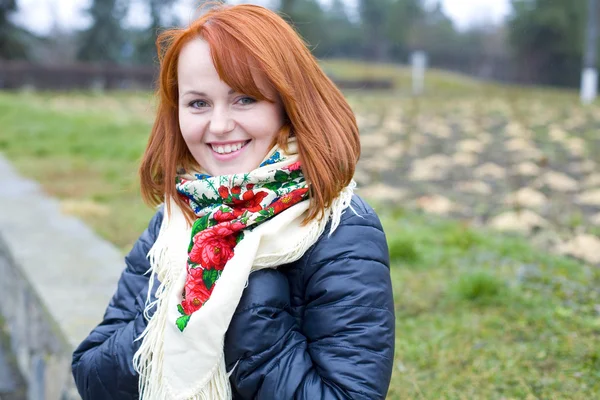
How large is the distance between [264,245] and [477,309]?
5.58ft

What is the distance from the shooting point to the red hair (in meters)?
1.25

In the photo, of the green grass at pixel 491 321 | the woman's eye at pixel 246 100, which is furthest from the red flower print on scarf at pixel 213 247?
the green grass at pixel 491 321

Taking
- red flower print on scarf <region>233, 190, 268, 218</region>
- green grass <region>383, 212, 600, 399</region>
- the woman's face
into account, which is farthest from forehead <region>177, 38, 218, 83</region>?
green grass <region>383, 212, 600, 399</region>

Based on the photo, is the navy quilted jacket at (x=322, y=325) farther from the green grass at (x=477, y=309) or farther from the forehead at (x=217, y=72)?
the green grass at (x=477, y=309)

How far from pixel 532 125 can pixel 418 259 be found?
6144mm

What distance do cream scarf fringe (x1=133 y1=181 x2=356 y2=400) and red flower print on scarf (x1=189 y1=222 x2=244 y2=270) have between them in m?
0.05

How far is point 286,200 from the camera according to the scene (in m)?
1.29

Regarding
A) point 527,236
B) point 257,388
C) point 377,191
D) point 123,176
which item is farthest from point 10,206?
point 257,388

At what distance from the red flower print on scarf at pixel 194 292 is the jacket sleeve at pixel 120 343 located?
192mm

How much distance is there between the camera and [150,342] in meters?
1.36

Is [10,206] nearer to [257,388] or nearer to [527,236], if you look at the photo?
[527,236]

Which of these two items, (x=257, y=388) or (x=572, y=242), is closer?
(x=257, y=388)

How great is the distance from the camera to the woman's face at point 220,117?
4.25 feet

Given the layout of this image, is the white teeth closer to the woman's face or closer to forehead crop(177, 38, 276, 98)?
the woman's face
